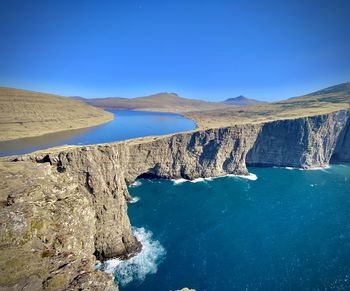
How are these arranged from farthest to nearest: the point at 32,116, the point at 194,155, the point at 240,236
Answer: the point at 32,116
the point at 194,155
the point at 240,236

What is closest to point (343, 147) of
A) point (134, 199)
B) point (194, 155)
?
point (194, 155)

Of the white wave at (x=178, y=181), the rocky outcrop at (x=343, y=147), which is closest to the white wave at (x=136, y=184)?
the white wave at (x=178, y=181)

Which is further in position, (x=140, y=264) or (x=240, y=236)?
(x=240, y=236)

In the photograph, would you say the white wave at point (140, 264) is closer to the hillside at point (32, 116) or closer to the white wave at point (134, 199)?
the white wave at point (134, 199)

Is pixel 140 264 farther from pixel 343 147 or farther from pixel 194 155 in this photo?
pixel 343 147

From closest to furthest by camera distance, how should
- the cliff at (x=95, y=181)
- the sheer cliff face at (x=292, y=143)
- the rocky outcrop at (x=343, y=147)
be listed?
1. the cliff at (x=95, y=181)
2. the sheer cliff face at (x=292, y=143)
3. the rocky outcrop at (x=343, y=147)

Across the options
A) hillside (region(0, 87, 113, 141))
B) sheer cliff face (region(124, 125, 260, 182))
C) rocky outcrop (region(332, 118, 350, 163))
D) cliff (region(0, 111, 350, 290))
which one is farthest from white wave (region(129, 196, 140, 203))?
rocky outcrop (region(332, 118, 350, 163))

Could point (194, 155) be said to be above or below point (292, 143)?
below
